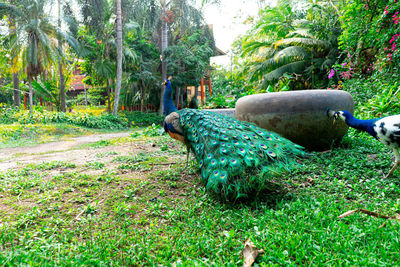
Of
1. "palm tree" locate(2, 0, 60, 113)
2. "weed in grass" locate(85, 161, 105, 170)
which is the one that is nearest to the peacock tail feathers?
"weed in grass" locate(85, 161, 105, 170)

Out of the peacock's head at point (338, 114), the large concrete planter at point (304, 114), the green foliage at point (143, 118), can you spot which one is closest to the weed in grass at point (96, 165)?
the large concrete planter at point (304, 114)

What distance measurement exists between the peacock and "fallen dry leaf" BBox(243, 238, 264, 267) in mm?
586

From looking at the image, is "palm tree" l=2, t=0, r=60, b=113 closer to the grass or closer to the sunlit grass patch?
the sunlit grass patch

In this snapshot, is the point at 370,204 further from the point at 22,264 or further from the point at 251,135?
the point at 22,264

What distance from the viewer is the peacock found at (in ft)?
7.72

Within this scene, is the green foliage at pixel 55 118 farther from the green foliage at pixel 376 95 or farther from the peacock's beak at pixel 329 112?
the peacock's beak at pixel 329 112

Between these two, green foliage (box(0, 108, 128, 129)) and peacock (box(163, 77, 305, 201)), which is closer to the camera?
peacock (box(163, 77, 305, 201))

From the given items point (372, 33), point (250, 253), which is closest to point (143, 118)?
point (372, 33)

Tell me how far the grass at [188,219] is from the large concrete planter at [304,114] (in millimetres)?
548

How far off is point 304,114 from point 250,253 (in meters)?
2.95

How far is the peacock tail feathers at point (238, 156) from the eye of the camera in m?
2.35

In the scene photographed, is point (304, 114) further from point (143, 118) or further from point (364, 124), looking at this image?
point (143, 118)

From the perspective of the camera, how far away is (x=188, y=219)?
236cm

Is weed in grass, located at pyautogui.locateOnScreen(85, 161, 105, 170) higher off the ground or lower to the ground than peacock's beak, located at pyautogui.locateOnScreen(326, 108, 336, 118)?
lower
